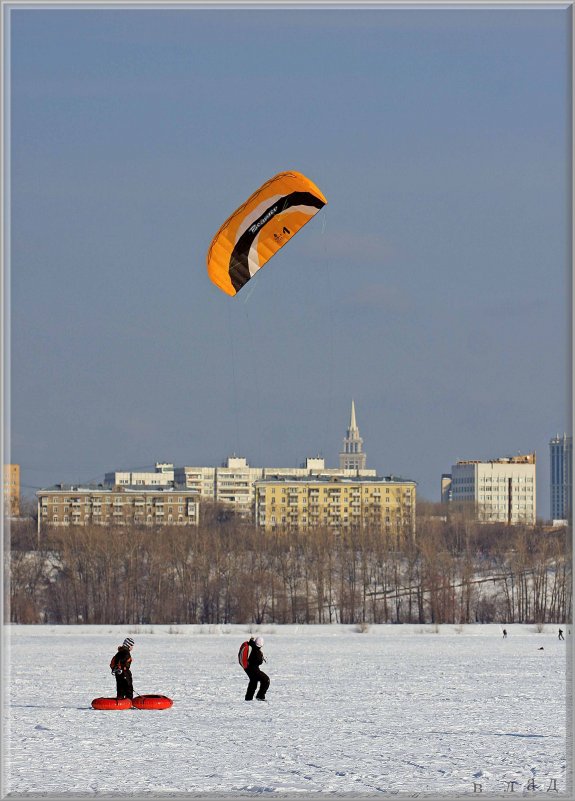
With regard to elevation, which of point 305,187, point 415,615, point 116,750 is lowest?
point 415,615

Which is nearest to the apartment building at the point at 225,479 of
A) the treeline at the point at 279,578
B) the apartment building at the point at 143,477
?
the apartment building at the point at 143,477

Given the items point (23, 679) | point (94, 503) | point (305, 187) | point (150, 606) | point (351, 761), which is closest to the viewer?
point (351, 761)

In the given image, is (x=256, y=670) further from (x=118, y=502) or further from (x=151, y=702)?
(x=118, y=502)

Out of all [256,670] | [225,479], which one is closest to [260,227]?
[256,670]

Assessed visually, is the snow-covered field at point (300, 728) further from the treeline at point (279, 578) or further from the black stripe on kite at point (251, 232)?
the treeline at point (279, 578)

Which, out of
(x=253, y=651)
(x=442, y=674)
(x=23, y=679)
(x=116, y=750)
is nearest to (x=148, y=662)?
(x=23, y=679)

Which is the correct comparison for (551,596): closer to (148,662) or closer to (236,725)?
(148,662)
